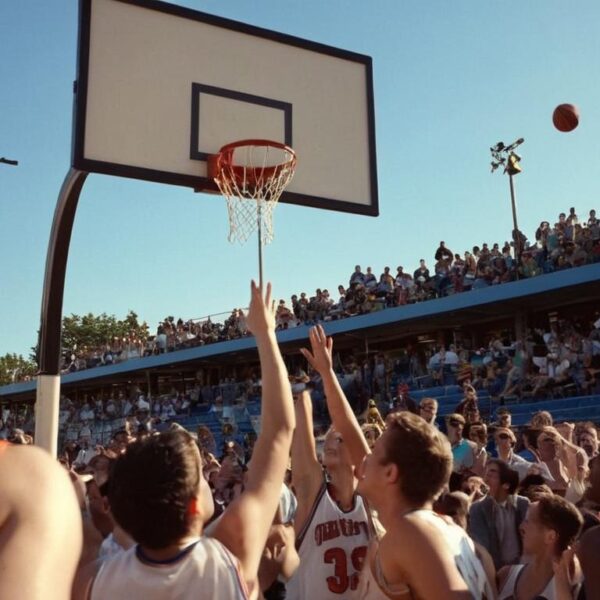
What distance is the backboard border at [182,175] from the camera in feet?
20.8

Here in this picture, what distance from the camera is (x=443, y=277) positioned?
20.5 meters

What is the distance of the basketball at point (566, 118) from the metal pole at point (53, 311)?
918 centimetres

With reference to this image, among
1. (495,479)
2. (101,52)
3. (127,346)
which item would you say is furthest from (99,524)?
(127,346)

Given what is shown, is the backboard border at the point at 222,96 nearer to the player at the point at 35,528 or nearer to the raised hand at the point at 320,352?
the raised hand at the point at 320,352

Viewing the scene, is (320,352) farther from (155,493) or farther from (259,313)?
(155,493)

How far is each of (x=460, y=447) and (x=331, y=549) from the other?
4.42 meters

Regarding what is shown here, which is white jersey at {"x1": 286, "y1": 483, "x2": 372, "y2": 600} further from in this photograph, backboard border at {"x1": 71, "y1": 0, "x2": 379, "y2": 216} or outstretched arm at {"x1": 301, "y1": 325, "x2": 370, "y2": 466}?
backboard border at {"x1": 71, "y1": 0, "x2": 379, "y2": 216}

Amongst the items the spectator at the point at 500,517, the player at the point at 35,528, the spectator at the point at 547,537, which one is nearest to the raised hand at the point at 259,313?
the player at the point at 35,528

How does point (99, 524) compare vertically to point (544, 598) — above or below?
above

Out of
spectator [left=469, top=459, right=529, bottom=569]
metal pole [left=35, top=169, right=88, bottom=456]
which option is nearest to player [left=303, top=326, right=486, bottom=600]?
spectator [left=469, top=459, right=529, bottom=569]

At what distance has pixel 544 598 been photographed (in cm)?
Answer: 362

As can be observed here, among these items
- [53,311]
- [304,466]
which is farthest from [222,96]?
[304,466]

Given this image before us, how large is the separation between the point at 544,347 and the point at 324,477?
48.7 ft

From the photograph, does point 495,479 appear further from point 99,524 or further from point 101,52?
point 101,52
